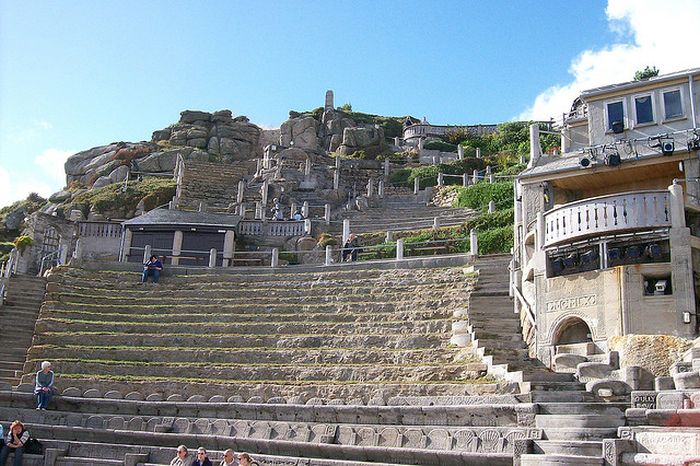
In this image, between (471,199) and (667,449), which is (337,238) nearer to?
(471,199)

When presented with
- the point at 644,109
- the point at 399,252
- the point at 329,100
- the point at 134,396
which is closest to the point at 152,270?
the point at 399,252

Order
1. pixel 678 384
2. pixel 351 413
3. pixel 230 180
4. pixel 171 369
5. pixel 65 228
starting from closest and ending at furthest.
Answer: pixel 678 384
pixel 351 413
pixel 171 369
pixel 65 228
pixel 230 180

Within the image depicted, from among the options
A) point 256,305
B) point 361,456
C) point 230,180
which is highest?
point 230,180

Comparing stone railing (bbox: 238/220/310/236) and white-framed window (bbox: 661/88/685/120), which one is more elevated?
white-framed window (bbox: 661/88/685/120)

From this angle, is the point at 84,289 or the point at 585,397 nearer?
the point at 585,397

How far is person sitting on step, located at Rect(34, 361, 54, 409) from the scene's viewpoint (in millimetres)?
18141

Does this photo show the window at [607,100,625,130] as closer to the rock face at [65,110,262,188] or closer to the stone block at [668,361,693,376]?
the stone block at [668,361,693,376]

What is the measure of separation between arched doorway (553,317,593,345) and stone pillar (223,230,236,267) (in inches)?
660

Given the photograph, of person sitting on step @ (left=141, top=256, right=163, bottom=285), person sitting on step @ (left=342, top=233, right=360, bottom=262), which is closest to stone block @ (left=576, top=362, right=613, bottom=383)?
person sitting on step @ (left=342, top=233, right=360, bottom=262)

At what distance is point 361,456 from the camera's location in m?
13.3

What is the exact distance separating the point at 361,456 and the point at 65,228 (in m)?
27.0

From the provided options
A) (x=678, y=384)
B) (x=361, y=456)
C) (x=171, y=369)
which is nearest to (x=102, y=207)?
(x=171, y=369)

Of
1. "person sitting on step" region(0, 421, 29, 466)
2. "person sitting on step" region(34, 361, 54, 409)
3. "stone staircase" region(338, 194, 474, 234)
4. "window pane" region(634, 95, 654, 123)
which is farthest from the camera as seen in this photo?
"stone staircase" region(338, 194, 474, 234)

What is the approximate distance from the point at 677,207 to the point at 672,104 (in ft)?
14.3
